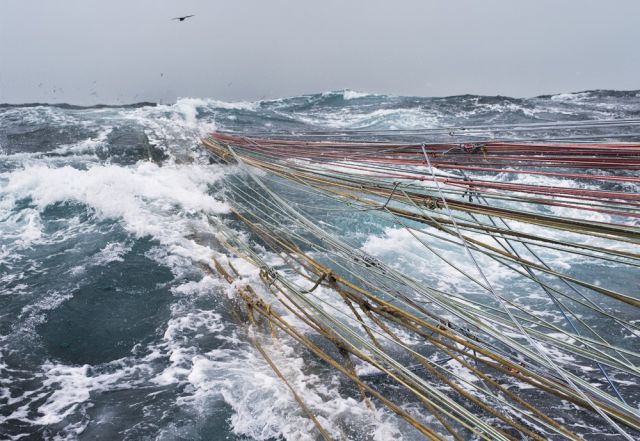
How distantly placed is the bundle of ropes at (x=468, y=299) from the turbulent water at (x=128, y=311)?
12.3 inches

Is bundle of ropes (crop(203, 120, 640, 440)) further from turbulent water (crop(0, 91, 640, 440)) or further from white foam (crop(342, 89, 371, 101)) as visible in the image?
white foam (crop(342, 89, 371, 101))

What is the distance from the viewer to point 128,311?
16.7 feet

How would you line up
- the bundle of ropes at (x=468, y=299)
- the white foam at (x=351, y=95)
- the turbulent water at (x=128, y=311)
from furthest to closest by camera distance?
the white foam at (x=351, y=95) → the turbulent water at (x=128, y=311) → the bundle of ropes at (x=468, y=299)

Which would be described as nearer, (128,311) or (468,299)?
(468,299)

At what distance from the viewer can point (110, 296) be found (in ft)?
17.7

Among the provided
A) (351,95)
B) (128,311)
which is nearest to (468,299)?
(128,311)

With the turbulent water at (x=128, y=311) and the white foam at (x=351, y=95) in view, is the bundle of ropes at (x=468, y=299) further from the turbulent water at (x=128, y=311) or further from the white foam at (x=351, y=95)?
the white foam at (x=351, y=95)

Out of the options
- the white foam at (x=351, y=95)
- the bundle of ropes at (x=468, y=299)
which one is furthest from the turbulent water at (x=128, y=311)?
the white foam at (x=351, y=95)

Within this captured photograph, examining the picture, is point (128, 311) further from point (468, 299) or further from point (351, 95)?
point (351, 95)

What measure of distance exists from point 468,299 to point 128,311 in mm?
4073

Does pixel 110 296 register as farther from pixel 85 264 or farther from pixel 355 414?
pixel 355 414

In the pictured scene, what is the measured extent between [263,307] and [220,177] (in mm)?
5850

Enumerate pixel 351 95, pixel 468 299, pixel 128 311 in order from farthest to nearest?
pixel 351 95
pixel 128 311
pixel 468 299

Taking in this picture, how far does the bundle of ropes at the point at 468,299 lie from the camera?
2.54 m
